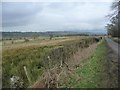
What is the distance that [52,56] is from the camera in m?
20.9

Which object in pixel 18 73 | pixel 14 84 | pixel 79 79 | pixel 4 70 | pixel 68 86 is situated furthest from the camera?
pixel 4 70

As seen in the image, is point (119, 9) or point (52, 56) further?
Result: point (119, 9)

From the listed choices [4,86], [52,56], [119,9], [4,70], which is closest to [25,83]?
[4,86]

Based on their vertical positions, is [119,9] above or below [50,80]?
above

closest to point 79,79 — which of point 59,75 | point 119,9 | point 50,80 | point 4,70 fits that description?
point 59,75

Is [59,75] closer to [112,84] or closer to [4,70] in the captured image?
[112,84]

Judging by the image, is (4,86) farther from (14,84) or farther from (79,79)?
(79,79)

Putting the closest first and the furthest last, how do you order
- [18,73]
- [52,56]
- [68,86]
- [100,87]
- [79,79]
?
[100,87]
[68,86]
[79,79]
[18,73]
[52,56]

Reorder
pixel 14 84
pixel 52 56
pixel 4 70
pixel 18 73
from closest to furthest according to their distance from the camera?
pixel 14 84, pixel 18 73, pixel 4 70, pixel 52 56

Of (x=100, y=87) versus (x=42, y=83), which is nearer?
(x=100, y=87)

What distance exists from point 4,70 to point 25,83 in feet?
13.2

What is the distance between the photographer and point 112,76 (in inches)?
591

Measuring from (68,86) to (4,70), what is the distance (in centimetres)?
694

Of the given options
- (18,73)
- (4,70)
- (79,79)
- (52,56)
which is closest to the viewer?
(79,79)
